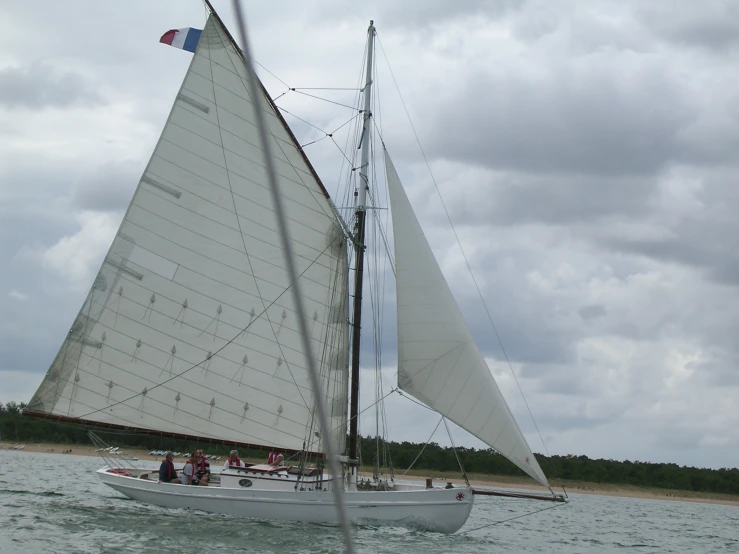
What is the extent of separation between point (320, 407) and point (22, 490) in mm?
36985

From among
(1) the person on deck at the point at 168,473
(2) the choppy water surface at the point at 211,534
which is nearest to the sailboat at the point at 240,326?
(1) the person on deck at the point at 168,473

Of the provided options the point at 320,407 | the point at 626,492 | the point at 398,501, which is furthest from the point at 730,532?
the point at 320,407

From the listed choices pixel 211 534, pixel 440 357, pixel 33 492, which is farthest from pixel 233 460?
pixel 33 492

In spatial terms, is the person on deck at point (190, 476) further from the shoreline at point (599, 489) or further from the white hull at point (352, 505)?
the shoreline at point (599, 489)

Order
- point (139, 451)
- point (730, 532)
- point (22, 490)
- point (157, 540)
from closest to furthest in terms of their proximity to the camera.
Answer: point (157, 540)
point (22, 490)
point (730, 532)
point (139, 451)

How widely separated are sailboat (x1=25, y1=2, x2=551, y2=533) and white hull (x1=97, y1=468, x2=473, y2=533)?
0.04 metres

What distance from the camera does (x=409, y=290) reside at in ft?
99.9

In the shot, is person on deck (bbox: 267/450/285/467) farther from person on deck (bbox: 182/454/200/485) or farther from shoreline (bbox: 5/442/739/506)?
shoreline (bbox: 5/442/739/506)

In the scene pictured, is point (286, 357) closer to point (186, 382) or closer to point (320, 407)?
point (186, 382)

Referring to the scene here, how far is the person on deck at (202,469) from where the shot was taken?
104 ft

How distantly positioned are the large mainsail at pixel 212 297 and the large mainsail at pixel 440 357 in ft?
9.17

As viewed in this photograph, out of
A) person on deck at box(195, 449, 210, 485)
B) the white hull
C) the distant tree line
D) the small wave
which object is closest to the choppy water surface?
the small wave

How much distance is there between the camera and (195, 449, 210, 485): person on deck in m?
31.7

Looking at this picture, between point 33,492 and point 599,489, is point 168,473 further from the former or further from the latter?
point 599,489
